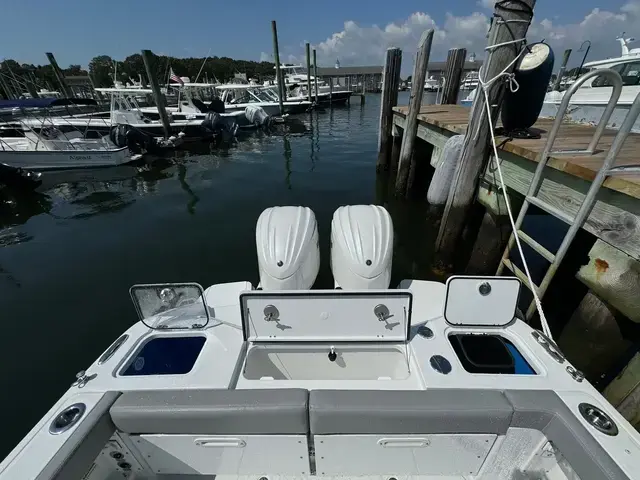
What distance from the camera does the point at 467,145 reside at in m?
4.05

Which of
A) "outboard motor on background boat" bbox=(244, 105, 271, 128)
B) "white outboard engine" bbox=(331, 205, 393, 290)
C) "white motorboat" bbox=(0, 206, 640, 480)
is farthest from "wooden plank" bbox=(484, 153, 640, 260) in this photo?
"outboard motor on background boat" bbox=(244, 105, 271, 128)

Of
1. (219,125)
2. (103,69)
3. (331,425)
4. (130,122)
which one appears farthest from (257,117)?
(103,69)

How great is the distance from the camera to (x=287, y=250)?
2744 millimetres

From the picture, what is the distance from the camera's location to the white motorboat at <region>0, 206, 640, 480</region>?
1674 mm

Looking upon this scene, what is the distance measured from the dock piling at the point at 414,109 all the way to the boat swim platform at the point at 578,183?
290cm

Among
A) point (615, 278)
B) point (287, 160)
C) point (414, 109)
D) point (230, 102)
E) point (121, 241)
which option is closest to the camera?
point (615, 278)

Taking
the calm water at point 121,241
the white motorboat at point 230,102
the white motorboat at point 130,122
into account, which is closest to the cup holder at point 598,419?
the calm water at point 121,241

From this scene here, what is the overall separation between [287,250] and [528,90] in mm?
3662

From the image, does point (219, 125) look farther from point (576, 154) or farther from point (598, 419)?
point (598, 419)

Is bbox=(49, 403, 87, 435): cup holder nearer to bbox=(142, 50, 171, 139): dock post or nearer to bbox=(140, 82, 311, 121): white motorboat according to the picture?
bbox=(142, 50, 171, 139): dock post

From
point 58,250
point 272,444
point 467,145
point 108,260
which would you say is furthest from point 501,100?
point 58,250

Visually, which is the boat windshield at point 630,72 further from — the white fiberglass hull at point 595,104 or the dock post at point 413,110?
the dock post at point 413,110

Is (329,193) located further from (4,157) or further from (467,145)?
(4,157)

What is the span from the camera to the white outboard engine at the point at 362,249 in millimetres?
2678
